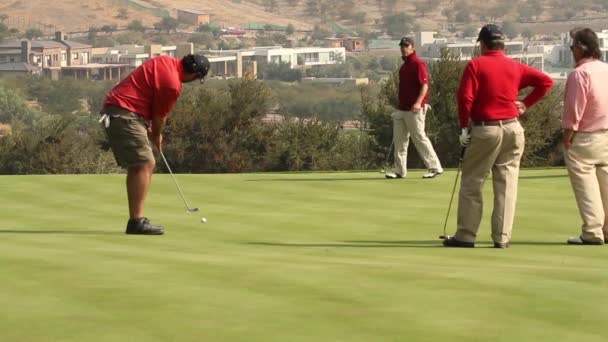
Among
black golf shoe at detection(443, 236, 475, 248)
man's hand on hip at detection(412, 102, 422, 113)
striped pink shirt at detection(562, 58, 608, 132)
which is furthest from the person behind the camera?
man's hand on hip at detection(412, 102, 422, 113)

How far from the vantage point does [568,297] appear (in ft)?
24.9

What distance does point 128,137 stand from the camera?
11102mm

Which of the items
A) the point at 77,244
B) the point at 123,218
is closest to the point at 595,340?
the point at 77,244

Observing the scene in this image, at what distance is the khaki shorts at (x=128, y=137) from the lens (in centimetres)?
1109

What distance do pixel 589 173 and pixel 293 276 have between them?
3516mm

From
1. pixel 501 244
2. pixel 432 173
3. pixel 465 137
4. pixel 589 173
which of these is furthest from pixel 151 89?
pixel 432 173

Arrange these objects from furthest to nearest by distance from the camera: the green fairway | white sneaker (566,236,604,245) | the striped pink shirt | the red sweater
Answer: white sneaker (566,236,604,245)
the striped pink shirt
the red sweater
the green fairway

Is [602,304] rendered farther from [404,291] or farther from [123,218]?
[123,218]

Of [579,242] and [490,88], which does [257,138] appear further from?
[490,88]

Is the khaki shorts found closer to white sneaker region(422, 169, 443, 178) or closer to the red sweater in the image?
the red sweater

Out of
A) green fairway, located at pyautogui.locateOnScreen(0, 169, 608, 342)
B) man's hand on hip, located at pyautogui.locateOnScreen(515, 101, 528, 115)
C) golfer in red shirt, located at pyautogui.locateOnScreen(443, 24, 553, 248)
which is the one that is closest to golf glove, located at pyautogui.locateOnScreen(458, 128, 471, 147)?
golfer in red shirt, located at pyautogui.locateOnScreen(443, 24, 553, 248)

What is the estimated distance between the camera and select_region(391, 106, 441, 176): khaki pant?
16984mm

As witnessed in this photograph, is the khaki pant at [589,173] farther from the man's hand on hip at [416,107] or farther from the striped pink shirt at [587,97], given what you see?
the man's hand on hip at [416,107]

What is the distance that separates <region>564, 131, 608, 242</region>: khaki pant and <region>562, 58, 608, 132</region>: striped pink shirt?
11cm
